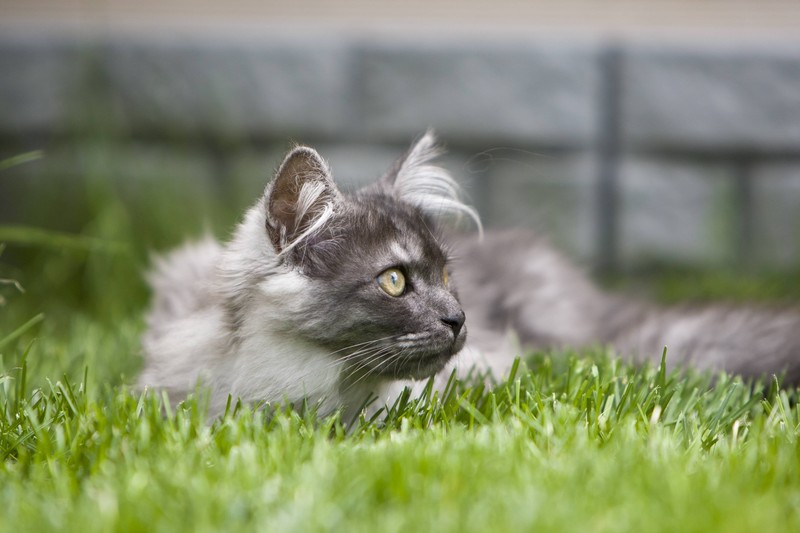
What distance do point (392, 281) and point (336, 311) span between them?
0.18 meters

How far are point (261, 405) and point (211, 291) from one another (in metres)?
0.49

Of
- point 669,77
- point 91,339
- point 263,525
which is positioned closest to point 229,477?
point 263,525

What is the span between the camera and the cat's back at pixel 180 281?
115 inches

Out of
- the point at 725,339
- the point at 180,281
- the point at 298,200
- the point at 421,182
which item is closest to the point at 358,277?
the point at 298,200

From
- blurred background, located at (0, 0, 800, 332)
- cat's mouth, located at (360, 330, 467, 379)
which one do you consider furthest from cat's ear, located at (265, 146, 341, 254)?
blurred background, located at (0, 0, 800, 332)

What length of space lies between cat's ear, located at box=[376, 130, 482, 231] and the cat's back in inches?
24.9

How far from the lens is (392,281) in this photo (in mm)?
2307

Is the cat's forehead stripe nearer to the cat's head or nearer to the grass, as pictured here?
the cat's head

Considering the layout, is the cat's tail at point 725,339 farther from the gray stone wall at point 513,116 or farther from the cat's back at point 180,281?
the gray stone wall at point 513,116

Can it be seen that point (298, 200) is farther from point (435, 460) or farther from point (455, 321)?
point (435, 460)

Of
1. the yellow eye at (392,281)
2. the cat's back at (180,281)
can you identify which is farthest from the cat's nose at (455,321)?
the cat's back at (180,281)

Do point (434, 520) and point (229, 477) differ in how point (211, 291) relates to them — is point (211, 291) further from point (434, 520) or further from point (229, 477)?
point (434, 520)

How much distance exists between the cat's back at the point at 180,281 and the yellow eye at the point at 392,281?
2.25 ft

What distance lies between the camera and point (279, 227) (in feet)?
7.61
